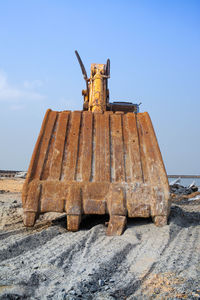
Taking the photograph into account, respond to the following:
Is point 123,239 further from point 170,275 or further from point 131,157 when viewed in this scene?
point 131,157

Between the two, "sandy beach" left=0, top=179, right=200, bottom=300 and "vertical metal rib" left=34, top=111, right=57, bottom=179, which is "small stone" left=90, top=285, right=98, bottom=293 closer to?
"sandy beach" left=0, top=179, right=200, bottom=300

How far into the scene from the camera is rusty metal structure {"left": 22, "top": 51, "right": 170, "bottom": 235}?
11.6 ft

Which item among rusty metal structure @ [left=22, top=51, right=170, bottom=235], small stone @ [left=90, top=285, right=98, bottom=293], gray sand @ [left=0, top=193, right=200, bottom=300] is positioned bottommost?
small stone @ [left=90, top=285, right=98, bottom=293]

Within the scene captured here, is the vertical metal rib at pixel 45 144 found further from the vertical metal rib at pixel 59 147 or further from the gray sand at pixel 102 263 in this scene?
the gray sand at pixel 102 263

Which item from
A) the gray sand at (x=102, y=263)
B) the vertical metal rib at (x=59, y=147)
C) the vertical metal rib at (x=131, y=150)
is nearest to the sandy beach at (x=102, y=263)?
the gray sand at (x=102, y=263)

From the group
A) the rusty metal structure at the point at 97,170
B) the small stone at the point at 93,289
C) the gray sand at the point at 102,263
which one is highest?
the rusty metal structure at the point at 97,170

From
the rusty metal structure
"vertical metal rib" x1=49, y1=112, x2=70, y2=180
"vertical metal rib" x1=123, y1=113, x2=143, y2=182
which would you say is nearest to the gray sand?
the rusty metal structure

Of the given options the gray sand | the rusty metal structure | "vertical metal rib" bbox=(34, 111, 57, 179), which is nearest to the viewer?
the gray sand

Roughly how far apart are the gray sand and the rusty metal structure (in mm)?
284

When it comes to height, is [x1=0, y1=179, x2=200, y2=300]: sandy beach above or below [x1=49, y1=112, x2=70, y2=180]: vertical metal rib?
below

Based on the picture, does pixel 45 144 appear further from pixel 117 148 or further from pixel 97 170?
pixel 117 148

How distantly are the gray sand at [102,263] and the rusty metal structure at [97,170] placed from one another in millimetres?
284

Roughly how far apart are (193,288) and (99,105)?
4.56 meters

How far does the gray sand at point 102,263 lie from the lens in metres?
1.89
